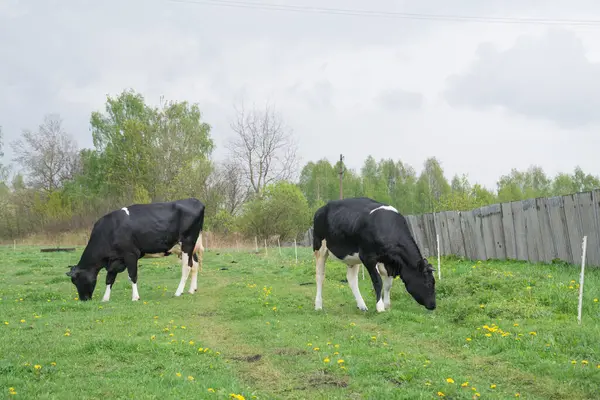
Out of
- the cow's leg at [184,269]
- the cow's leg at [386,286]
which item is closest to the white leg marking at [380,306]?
the cow's leg at [386,286]

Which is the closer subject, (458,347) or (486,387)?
(486,387)

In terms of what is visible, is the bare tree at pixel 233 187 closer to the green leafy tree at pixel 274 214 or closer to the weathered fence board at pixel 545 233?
the green leafy tree at pixel 274 214

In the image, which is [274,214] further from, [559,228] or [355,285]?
[355,285]

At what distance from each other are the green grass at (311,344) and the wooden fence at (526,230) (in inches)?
31.8

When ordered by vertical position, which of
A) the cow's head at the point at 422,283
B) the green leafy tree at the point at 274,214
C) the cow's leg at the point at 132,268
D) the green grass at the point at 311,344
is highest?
the green leafy tree at the point at 274,214

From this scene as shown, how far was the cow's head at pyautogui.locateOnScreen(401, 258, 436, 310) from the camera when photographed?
11.1 meters

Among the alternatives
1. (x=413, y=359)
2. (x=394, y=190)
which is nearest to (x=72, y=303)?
(x=413, y=359)

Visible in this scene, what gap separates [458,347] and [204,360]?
342 cm

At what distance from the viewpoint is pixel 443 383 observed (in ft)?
Result: 20.0

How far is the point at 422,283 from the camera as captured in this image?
11148 millimetres

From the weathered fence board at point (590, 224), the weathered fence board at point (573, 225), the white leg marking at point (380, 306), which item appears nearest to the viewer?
the white leg marking at point (380, 306)

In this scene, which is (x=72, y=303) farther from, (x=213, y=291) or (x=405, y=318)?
(x=405, y=318)

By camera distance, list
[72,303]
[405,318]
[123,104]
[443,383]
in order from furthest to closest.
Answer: [123,104]
[72,303]
[405,318]
[443,383]

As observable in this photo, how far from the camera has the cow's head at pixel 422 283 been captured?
11086 millimetres
